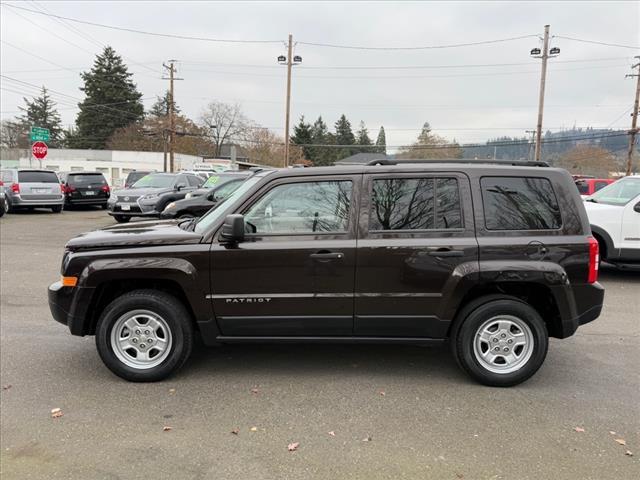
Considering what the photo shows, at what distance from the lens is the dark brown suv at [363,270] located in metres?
3.87

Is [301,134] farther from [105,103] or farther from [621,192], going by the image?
[621,192]

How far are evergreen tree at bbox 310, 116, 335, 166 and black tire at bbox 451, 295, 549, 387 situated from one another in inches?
3327

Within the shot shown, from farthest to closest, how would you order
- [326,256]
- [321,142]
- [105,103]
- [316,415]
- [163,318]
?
[321,142] < [105,103] < [163,318] < [326,256] < [316,415]

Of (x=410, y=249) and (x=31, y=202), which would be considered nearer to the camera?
(x=410, y=249)

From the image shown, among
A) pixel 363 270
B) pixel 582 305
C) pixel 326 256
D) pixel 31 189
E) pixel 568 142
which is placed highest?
pixel 568 142

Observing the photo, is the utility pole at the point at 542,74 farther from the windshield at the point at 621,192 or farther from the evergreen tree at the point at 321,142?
the evergreen tree at the point at 321,142

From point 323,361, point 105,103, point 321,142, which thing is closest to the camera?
point 323,361

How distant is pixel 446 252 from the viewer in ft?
12.7

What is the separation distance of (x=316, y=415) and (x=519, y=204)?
7.60 feet

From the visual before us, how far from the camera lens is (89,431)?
3303mm

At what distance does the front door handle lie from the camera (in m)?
3.85

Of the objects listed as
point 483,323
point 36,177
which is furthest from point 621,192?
point 36,177

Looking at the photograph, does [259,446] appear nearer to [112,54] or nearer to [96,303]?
[96,303]

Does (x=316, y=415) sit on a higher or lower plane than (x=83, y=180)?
lower
